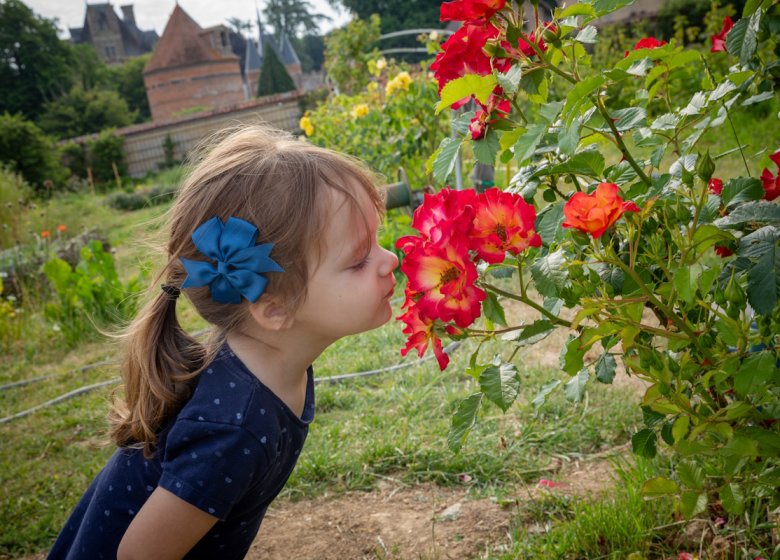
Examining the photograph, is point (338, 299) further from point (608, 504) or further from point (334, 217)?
point (608, 504)

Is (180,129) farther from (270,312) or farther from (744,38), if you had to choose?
(744,38)

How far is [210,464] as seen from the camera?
114 cm

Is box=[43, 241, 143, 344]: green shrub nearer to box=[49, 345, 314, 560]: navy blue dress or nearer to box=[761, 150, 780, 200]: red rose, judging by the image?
box=[49, 345, 314, 560]: navy blue dress

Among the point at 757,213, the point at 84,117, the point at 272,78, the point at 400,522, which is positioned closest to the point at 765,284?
the point at 757,213

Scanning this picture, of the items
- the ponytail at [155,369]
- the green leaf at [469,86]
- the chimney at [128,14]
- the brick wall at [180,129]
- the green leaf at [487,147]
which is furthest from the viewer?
the chimney at [128,14]

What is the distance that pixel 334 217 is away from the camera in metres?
1.23

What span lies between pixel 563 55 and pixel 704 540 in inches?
40.1

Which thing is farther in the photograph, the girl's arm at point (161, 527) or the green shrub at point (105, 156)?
the green shrub at point (105, 156)

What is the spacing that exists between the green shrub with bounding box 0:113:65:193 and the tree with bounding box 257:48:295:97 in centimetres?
2005

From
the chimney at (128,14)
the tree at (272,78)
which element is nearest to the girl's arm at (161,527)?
the tree at (272,78)

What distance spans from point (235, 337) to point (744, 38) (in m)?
1.00

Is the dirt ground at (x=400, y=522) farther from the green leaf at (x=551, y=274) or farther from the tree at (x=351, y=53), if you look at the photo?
the tree at (x=351, y=53)

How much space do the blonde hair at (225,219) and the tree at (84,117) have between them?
29487 mm

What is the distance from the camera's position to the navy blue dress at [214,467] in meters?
1.15
